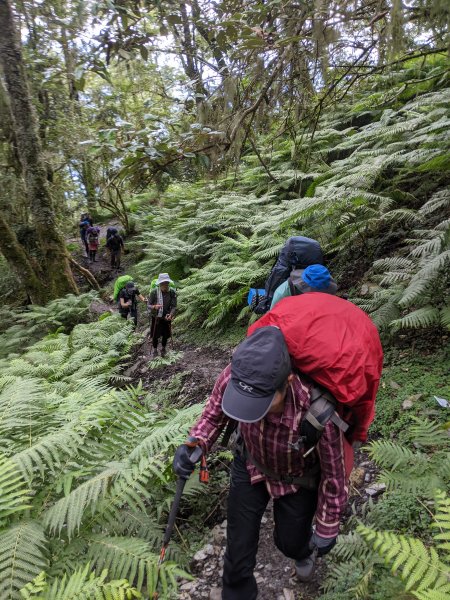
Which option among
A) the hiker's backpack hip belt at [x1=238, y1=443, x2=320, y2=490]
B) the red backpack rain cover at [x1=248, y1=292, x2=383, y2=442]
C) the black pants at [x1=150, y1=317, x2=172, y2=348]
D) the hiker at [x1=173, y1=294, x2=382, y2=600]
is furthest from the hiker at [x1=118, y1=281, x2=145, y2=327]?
the red backpack rain cover at [x1=248, y1=292, x2=383, y2=442]

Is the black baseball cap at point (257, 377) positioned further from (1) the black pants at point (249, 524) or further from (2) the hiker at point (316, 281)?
(2) the hiker at point (316, 281)

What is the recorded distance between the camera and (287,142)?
10750mm

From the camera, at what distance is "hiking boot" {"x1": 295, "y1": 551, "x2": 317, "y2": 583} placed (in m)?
2.67

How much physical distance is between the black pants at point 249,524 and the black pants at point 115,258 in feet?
49.2

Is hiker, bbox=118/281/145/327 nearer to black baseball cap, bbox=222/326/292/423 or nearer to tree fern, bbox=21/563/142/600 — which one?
tree fern, bbox=21/563/142/600

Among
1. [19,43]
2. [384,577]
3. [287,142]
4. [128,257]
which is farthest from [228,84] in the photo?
[128,257]

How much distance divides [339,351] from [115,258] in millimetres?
15647

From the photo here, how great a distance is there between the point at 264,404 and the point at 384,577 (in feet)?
5.14

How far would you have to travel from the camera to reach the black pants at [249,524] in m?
2.36

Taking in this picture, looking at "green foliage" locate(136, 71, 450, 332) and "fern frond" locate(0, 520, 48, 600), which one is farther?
"green foliage" locate(136, 71, 450, 332)

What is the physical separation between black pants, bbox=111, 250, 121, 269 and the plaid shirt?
15.1 m

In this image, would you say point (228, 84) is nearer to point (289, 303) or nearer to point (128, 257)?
point (289, 303)

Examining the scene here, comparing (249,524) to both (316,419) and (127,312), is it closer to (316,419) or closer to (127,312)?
(316,419)

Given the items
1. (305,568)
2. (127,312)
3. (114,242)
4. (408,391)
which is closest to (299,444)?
(305,568)
